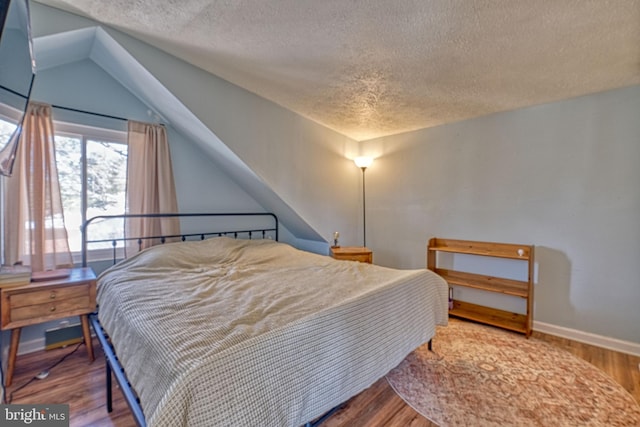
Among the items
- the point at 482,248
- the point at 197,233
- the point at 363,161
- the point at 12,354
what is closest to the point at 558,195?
the point at 482,248

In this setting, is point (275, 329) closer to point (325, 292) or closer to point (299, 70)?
point (325, 292)

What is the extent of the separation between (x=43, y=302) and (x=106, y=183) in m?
1.16

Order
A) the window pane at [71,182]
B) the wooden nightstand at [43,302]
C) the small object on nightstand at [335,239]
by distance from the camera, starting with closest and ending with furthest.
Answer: the wooden nightstand at [43,302] → the window pane at [71,182] → the small object on nightstand at [335,239]

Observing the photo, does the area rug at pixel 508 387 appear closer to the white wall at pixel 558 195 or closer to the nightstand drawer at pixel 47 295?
the white wall at pixel 558 195

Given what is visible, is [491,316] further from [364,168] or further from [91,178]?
[91,178]

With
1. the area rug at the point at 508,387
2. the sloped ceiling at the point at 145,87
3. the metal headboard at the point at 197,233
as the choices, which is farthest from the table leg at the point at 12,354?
the area rug at the point at 508,387

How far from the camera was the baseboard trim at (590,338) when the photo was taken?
2375mm

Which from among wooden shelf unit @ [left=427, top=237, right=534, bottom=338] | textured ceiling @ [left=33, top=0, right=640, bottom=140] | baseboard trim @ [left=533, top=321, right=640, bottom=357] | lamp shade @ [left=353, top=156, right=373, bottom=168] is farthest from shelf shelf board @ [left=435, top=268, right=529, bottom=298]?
textured ceiling @ [left=33, top=0, right=640, bottom=140]

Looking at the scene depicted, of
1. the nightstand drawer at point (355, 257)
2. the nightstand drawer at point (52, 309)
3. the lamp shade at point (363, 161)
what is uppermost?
the lamp shade at point (363, 161)

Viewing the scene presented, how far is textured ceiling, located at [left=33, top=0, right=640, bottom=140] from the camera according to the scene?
60.2 inches

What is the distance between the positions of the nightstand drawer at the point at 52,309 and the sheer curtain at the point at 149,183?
661 millimetres

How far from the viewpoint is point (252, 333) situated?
1.19 meters

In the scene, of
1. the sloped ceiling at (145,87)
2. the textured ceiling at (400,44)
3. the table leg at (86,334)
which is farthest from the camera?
the table leg at (86,334)

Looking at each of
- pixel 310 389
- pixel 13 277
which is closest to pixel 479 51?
pixel 310 389
